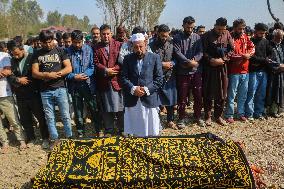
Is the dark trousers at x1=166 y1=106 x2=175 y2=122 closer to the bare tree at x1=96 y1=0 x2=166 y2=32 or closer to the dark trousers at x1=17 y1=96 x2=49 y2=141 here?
the dark trousers at x1=17 y1=96 x2=49 y2=141

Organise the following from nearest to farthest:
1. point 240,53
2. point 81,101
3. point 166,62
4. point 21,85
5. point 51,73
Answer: point 51,73, point 21,85, point 81,101, point 166,62, point 240,53

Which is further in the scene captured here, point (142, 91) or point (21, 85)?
point (21, 85)

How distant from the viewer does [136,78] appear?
4.93 metres

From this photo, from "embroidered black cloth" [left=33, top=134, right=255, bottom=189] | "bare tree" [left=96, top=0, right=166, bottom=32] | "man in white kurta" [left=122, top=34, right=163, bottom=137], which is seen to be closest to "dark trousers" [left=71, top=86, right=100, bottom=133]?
"man in white kurta" [left=122, top=34, right=163, bottom=137]

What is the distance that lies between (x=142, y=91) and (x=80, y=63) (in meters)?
1.42

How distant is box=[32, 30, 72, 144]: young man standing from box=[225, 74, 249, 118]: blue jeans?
10.4 ft

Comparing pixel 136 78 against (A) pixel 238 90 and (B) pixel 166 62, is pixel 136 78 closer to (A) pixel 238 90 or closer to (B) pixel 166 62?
(B) pixel 166 62

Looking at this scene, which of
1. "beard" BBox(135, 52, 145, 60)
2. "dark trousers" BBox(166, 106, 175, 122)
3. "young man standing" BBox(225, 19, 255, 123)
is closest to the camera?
"beard" BBox(135, 52, 145, 60)

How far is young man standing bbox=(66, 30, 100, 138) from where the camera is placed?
553 centimetres

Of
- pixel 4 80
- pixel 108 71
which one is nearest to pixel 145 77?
pixel 108 71

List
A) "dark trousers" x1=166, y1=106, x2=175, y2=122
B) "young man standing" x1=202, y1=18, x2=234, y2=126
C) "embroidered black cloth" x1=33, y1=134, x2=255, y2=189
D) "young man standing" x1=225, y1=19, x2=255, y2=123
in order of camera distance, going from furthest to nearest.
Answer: "dark trousers" x1=166, y1=106, x2=175, y2=122 < "young man standing" x1=225, y1=19, x2=255, y2=123 < "young man standing" x1=202, y1=18, x2=234, y2=126 < "embroidered black cloth" x1=33, y1=134, x2=255, y2=189

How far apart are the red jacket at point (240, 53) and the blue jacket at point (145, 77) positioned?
203 cm

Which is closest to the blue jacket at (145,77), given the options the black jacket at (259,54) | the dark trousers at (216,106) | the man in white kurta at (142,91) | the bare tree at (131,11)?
the man in white kurta at (142,91)

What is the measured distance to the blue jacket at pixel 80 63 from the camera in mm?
5578
